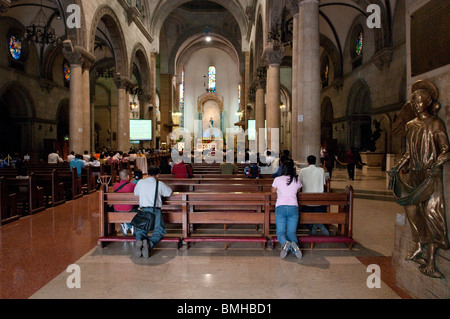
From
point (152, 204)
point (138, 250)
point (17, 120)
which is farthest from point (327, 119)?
point (138, 250)

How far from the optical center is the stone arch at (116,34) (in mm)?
16766

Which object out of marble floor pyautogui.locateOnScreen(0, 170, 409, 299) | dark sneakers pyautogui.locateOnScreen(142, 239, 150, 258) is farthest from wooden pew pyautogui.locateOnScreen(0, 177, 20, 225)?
dark sneakers pyautogui.locateOnScreen(142, 239, 150, 258)

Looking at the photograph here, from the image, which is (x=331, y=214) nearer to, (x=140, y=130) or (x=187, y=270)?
(x=187, y=270)

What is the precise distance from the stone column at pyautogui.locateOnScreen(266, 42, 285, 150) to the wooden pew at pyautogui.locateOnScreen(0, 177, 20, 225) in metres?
12.0

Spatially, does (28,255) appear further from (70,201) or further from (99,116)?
(99,116)

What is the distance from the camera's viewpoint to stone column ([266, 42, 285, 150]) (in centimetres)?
1581

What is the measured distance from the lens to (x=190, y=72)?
49.2 m

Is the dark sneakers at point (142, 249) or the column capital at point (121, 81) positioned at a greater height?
the column capital at point (121, 81)

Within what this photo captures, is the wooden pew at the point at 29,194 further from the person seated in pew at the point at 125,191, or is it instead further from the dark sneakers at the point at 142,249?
the dark sneakers at the point at 142,249

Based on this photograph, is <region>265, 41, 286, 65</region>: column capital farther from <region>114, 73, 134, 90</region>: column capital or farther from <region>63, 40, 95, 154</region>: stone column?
<region>114, 73, 134, 90</region>: column capital

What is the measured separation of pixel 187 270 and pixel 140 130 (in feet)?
69.8

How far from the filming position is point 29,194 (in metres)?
7.69

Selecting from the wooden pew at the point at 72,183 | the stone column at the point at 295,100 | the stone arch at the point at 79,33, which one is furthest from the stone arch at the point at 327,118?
the wooden pew at the point at 72,183

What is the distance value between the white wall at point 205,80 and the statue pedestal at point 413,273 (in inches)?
1783
